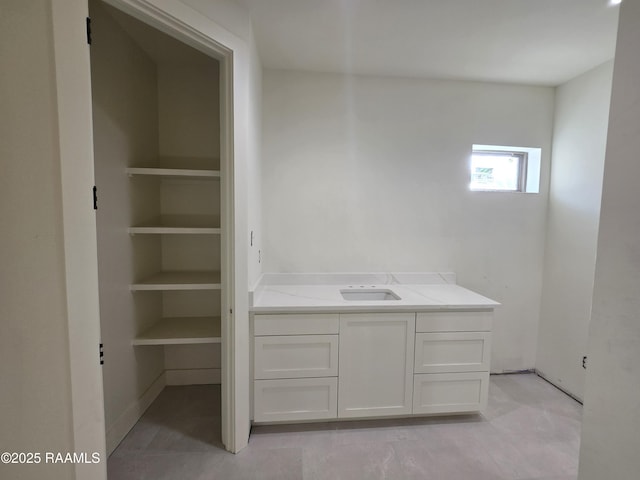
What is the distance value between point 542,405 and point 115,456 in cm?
290

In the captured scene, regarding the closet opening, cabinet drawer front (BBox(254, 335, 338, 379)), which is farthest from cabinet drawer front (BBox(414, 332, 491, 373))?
the closet opening

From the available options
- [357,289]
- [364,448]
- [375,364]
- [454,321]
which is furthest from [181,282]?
[454,321]

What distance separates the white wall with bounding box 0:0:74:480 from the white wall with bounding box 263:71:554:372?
1.50 m

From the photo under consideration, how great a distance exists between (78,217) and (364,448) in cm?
188

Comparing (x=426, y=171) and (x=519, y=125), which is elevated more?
(x=519, y=125)

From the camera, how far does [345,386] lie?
1858 millimetres

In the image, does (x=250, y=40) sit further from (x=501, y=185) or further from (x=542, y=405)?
(x=542, y=405)

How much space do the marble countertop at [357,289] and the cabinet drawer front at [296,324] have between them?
0.14 feet

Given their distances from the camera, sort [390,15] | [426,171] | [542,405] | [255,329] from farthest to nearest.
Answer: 1. [426,171]
2. [542,405]
3. [255,329]
4. [390,15]

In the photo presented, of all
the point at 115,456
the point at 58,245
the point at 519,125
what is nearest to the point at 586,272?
the point at 519,125

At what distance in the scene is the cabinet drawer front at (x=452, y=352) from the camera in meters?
1.90

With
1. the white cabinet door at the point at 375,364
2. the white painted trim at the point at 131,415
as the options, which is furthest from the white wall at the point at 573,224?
the white painted trim at the point at 131,415

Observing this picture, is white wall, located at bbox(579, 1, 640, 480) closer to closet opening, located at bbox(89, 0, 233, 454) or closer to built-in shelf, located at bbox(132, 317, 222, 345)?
closet opening, located at bbox(89, 0, 233, 454)

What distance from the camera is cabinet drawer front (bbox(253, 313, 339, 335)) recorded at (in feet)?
5.86
